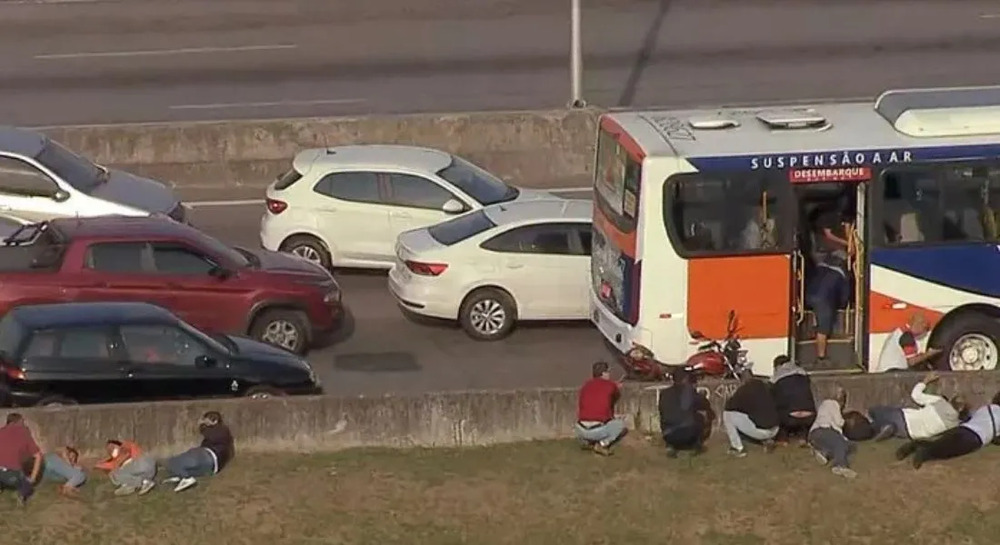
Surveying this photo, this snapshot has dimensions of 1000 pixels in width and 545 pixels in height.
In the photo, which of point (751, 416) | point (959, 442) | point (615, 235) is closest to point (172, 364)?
point (615, 235)

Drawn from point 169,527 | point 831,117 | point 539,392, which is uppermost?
point 831,117

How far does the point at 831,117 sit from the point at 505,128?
9.02 metres

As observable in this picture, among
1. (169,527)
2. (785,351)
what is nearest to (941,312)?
(785,351)

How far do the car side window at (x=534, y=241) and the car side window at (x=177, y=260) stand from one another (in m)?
3.05

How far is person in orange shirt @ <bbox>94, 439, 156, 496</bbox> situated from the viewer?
652 inches

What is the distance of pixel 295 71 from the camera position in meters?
33.5

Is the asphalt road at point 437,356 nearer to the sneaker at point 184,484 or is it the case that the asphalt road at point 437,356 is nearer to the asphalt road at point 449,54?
the sneaker at point 184,484

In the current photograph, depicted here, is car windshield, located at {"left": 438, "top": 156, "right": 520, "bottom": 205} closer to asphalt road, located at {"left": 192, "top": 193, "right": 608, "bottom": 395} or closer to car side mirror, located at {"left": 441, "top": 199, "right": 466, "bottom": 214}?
car side mirror, located at {"left": 441, "top": 199, "right": 466, "bottom": 214}

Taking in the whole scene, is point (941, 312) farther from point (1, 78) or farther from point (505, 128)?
point (1, 78)

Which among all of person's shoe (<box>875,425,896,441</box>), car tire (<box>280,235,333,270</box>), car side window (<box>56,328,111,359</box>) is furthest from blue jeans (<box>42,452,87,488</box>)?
car tire (<box>280,235,333,270</box>)

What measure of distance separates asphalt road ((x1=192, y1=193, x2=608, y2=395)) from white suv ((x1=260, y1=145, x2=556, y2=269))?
0.70 metres

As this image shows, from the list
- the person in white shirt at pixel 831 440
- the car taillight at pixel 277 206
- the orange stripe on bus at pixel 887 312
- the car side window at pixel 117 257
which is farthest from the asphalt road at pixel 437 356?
the person in white shirt at pixel 831 440

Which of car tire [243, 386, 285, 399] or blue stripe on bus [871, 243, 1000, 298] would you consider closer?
car tire [243, 386, 285, 399]

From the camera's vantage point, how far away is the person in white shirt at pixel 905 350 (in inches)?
757
